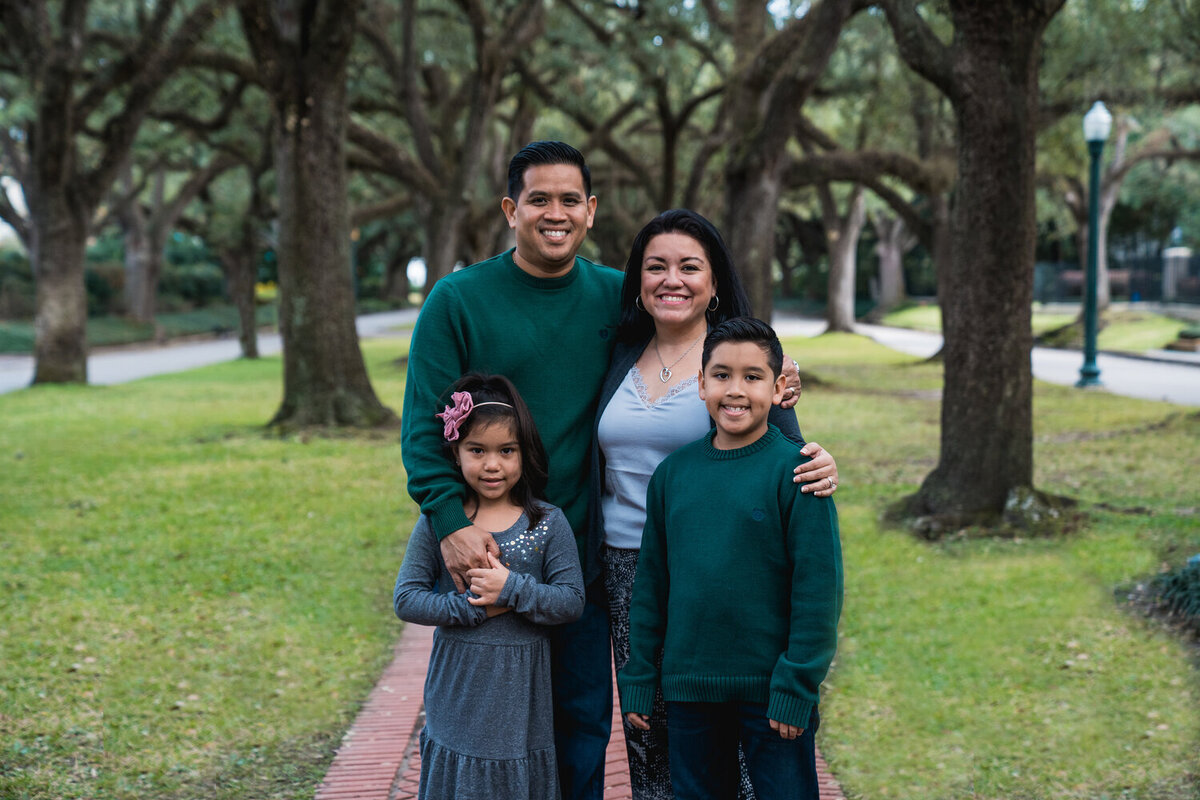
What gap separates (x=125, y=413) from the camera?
1436cm

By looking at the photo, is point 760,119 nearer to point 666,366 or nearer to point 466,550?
point 666,366

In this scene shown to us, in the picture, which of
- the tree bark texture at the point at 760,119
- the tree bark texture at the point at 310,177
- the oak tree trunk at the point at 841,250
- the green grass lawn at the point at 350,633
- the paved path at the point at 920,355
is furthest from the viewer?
the oak tree trunk at the point at 841,250

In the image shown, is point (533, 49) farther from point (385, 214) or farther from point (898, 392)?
point (898, 392)

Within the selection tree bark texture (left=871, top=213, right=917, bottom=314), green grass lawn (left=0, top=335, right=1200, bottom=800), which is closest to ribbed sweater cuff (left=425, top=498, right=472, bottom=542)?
green grass lawn (left=0, top=335, right=1200, bottom=800)

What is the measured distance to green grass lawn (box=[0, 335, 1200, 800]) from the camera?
3.84 metres

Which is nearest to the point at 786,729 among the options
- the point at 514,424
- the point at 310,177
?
the point at 514,424

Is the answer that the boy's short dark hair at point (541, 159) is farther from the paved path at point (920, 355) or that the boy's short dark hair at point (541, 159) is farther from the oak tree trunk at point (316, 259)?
the paved path at point (920, 355)

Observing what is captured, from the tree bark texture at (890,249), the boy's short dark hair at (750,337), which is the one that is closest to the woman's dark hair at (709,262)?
the boy's short dark hair at (750,337)

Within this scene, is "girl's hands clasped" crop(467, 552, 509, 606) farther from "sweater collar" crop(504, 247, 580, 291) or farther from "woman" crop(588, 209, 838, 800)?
"sweater collar" crop(504, 247, 580, 291)

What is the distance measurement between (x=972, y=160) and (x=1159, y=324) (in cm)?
2313

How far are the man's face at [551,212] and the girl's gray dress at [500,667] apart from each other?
0.68 m

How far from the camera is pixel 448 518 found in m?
2.60

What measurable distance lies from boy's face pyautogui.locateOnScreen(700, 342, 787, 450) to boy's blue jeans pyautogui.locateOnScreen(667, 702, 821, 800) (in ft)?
2.13

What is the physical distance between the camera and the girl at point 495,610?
2.59 m
